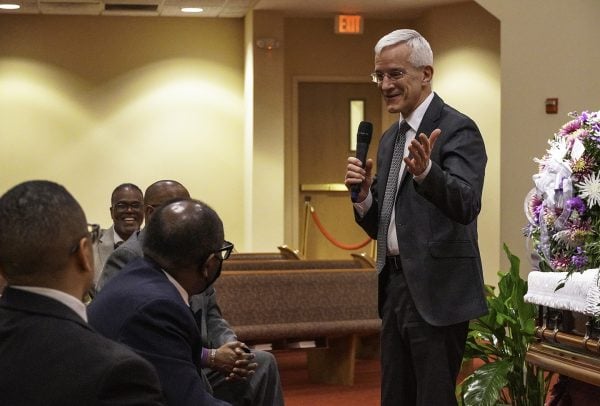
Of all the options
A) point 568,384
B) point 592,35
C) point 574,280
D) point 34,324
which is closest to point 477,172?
point 574,280

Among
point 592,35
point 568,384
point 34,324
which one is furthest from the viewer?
point 592,35

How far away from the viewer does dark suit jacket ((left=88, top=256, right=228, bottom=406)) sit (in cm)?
232

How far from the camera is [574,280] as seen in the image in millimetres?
3139

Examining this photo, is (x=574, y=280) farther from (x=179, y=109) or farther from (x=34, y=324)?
(x=179, y=109)

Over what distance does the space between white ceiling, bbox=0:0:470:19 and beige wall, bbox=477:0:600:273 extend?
373 cm

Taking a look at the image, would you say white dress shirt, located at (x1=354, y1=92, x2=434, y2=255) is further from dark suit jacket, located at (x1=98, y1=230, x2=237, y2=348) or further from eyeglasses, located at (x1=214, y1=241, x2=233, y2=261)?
dark suit jacket, located at (x1=98, y1=230, x2=237, y2=348)

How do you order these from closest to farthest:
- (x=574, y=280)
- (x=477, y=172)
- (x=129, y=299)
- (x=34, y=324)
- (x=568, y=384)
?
(x=34, y=324)
(x=129, y=299)
(x=477, y=172)
(x=574, y=280)
(x=568, y=384)

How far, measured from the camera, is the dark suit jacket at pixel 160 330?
2322mm

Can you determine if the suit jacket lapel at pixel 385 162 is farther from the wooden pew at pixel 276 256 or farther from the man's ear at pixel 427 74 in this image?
the wooden pew at pixel 276 256

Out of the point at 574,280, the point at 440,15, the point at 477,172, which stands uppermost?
the point at 440,15

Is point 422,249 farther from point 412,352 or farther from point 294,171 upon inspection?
point 294,171

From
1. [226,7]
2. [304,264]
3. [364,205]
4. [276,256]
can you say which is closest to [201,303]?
[364,205]

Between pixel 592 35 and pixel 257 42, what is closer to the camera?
pixel 592 35

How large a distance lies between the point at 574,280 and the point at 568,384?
46cm
